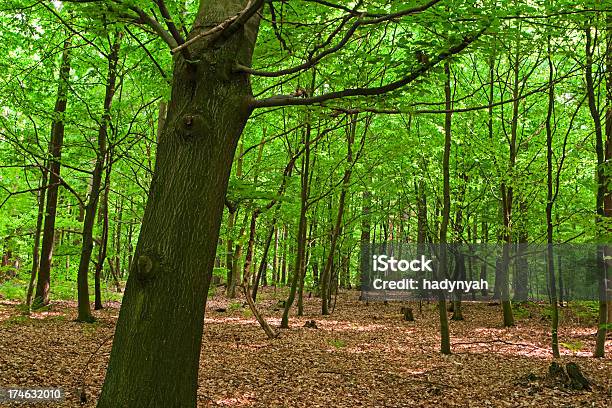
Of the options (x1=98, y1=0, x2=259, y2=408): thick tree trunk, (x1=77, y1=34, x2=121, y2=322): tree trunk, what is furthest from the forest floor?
(x1=98, y1=0, x2=259, y2=408): thick tree trunk

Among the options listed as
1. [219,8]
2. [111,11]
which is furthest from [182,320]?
[111,11]

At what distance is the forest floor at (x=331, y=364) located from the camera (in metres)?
6.01

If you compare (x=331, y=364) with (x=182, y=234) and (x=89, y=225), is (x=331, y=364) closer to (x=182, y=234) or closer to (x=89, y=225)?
(x=182, y=234)

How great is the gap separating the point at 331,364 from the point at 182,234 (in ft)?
20.6

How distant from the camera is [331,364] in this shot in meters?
8.16

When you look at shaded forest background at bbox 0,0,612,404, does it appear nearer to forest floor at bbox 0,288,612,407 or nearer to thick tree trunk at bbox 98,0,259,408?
thick tree trunk at bbox 98,0,259,408

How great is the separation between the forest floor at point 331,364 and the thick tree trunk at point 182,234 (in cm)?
176

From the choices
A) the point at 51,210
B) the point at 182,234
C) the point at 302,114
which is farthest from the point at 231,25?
the point at 51,210

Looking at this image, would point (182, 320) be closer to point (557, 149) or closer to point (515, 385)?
point (515, 385)

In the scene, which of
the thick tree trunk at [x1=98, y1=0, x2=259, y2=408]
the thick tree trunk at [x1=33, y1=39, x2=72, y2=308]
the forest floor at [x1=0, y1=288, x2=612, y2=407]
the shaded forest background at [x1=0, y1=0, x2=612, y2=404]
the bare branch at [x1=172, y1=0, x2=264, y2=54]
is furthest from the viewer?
the thick tree trunk at [x1=33, y1=39, x2=72, y2=308]

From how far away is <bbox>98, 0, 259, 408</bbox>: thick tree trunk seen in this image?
255cm

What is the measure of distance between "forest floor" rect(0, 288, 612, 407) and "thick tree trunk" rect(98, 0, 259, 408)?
1.76 m

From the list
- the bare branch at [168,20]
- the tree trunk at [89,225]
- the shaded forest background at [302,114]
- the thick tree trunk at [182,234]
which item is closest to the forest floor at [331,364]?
the tree trunk at [89,225]

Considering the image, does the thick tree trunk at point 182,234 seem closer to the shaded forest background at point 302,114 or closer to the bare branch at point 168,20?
the shaded forest background at point 302,114
